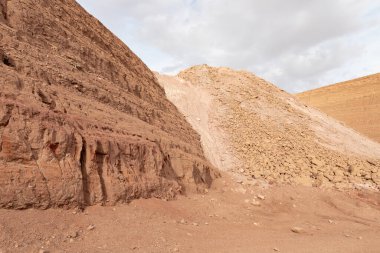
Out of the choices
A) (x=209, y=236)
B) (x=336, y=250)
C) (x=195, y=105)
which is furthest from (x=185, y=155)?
(x=195, y=105)

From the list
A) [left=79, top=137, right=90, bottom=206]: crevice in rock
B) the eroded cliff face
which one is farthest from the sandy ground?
the eroded cliff face

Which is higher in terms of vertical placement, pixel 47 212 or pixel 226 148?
pixel 226 148

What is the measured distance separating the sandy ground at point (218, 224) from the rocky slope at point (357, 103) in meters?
21.9

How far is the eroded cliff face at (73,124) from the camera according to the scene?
489 centimetres

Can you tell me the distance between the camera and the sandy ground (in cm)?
443

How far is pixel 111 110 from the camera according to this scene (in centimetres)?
757

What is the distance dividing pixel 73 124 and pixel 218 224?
3.57 metres

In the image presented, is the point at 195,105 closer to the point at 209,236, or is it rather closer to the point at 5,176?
the point at 209,236

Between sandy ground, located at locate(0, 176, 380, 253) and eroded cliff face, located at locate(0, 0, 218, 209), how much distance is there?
1.15 feet

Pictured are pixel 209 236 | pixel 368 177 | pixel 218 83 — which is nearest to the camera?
pixel 209 236

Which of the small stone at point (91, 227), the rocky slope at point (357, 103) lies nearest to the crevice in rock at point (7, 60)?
the small stone at point (91, 227)

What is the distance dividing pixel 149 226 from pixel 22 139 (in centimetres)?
242

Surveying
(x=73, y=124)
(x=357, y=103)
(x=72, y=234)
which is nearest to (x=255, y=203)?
(x=73, y=124)

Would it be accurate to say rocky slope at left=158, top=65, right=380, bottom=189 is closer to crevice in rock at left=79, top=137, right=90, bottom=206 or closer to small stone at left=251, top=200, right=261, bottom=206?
small stone at left=251, top=200, right=261, bottom=206
